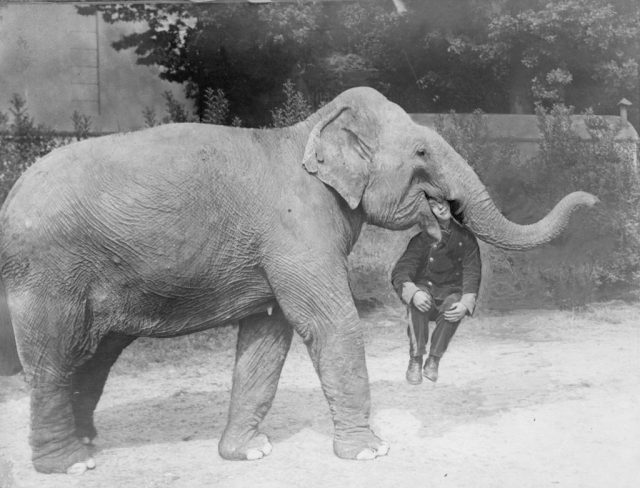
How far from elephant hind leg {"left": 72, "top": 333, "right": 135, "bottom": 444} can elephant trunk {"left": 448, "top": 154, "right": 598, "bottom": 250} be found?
2157mm

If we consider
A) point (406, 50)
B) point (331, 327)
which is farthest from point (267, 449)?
point (406, 50)

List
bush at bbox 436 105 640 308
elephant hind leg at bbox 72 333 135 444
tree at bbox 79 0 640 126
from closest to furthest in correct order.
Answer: elephant hind leg at bbox 72 333 135 444 < tree at bbox 79 0 640 126 < bush at bbox 436 105 640 308

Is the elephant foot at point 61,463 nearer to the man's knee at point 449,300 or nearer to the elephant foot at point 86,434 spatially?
the elephant foot at point 86,434

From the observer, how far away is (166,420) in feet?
21.1

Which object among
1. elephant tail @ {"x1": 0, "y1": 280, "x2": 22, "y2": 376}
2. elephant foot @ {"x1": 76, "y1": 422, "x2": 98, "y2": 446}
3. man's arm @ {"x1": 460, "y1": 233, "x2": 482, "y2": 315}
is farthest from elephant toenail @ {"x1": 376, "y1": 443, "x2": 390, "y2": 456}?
elephant tail @ {"x1": 0, "y1": 280, "x2": 22, "y2": 376}

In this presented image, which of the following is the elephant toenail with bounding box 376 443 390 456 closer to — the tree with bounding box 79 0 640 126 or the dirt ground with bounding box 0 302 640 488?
the dirt ground with bounding box 0 302 640 488

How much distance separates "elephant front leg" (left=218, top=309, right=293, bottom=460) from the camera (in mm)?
5543

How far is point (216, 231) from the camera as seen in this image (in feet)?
16.4

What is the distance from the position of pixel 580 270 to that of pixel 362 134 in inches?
247

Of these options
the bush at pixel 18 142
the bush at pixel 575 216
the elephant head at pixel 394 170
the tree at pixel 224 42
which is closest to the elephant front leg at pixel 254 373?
the elephant head at pixel 394 170

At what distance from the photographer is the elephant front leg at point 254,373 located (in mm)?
5543

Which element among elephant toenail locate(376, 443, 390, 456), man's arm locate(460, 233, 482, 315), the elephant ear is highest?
the elephant ear

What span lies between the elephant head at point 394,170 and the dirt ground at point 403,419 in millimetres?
1329

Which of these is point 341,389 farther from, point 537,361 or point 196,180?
point 537,361
